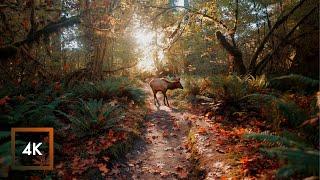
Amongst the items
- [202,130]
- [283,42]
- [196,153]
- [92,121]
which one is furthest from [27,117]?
[283,42]

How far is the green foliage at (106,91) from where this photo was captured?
12672mm

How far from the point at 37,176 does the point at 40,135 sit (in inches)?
69.7

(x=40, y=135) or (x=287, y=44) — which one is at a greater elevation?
(x=287, y=44)

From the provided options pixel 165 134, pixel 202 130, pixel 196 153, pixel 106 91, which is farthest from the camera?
pixel 106 91

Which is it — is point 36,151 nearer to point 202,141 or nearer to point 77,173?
point 77,173

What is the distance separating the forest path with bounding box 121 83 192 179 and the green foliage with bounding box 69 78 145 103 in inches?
57.9

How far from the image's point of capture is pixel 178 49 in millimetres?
28781

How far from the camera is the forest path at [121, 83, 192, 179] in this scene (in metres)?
7.48

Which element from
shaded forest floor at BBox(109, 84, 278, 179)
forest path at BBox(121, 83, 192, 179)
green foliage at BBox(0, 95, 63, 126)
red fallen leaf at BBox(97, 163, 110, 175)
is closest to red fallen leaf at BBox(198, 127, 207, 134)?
shaded forest floor at BBox(109, 84, 278, 179)

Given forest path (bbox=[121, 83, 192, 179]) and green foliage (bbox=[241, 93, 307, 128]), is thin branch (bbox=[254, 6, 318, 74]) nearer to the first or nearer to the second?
green foliage (bbox=[241, 93, 307, 128])

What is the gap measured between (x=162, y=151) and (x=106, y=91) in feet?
16.2

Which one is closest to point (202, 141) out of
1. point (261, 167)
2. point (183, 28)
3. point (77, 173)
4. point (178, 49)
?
point (261, 167)

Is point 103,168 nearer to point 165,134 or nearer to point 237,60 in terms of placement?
point 165,134

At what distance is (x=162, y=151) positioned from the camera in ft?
29.0
